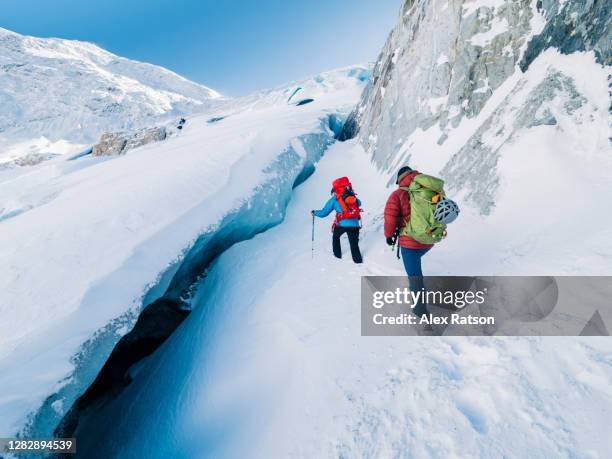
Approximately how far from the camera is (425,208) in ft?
10.2

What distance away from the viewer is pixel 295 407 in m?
3.04

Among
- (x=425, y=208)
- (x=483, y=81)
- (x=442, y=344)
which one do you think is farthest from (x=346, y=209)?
(x=483, y=81)

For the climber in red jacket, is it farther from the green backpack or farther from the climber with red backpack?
the climber with red backpack

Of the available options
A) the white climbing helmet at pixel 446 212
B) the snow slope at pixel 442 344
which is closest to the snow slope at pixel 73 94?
the snow slope at pixel 442 344

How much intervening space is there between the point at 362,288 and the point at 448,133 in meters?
4.68

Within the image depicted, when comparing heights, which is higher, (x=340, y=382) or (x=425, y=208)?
(x=425, y=208)

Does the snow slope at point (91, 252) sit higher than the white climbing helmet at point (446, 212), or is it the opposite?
the white climbing helmet at point (446, 212)

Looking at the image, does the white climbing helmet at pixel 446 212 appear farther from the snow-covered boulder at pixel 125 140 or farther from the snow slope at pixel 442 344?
the snow-covered boulder at pixel 125 140

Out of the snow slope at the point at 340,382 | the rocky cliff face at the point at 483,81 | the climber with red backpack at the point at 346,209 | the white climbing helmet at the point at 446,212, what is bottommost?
the snow slope at the point at 340,382

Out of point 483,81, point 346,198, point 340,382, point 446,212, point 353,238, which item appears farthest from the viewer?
point 483,81

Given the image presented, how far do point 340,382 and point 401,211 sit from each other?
197 cm

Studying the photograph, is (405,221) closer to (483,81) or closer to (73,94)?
(483,81)

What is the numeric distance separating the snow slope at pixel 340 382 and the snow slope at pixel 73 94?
103126 mm

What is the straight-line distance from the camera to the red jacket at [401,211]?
3404 mm
